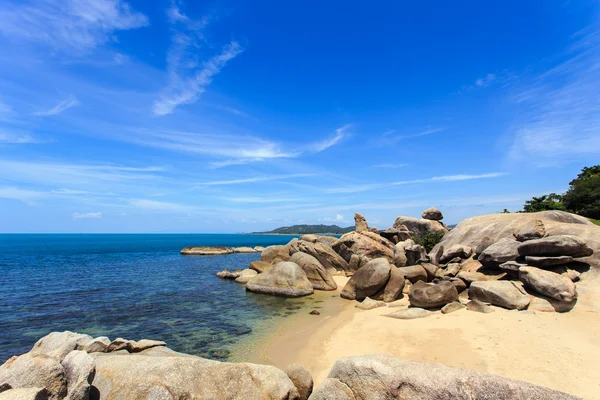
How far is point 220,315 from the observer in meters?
19.6

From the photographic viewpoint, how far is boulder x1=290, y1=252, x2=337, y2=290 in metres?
26.5

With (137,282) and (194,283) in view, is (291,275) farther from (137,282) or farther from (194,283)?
(137,282)

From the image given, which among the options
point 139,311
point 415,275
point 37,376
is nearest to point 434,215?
point 415,275

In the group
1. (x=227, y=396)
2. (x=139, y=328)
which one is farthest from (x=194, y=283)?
(x=227, y=396)

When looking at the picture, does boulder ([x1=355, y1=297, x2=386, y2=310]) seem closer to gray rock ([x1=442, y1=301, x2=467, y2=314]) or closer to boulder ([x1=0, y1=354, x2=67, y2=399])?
gray rock ([x1=442, y1=301, x2=467, y2=314])

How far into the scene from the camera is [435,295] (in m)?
16.9

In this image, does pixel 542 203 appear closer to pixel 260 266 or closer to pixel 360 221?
pixel 360 221

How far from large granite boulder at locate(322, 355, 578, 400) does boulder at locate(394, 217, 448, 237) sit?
41.7 m

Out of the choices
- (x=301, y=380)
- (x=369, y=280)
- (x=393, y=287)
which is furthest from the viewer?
(x=369, y=280)

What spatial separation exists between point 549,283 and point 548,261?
2546 millimetres

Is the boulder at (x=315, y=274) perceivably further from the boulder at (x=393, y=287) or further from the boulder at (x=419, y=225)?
the boulder at (x=419, y=225)

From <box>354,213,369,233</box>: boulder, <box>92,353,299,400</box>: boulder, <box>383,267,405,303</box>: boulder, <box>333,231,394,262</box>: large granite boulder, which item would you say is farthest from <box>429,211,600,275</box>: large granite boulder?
<box>354,213,369,233</box>: boulder

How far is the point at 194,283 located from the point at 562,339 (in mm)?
29597

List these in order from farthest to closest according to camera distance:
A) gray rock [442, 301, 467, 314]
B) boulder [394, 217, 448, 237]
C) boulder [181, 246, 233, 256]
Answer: boulder [181, 246, 233, 256] → boulder [394, 217, 448, 237] → gray rock [442, 301, 467, 314]
